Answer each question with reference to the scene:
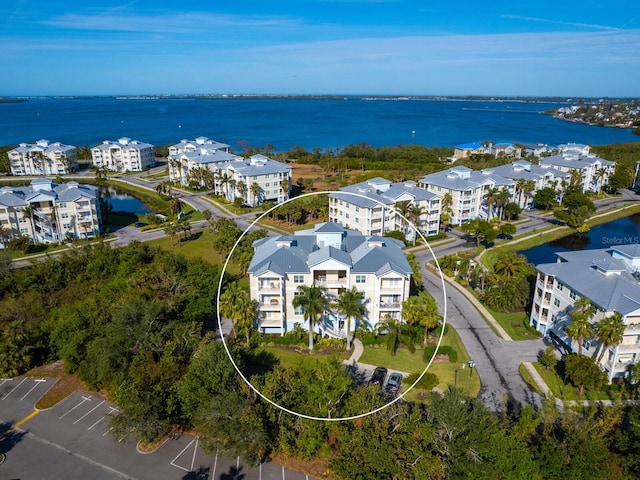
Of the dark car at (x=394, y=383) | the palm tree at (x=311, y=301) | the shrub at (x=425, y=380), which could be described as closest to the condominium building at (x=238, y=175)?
the palm tree at (x=311, y=301)

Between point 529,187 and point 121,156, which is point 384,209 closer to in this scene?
point 529,187

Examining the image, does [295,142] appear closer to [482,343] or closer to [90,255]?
[90,255]

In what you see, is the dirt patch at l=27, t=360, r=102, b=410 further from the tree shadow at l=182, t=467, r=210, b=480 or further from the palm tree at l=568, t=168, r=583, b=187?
the palm tree at l=568, t=168, r=583, b=187

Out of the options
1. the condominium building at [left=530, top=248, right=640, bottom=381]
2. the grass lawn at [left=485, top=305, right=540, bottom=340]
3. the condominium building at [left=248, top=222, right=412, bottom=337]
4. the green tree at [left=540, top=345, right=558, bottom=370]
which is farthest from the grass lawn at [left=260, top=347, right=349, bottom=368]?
the condominium building at [left=530, top=248, right=640, bottom=381]

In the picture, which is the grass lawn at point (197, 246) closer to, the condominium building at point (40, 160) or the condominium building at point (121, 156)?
the condominium building at point (121, 156)

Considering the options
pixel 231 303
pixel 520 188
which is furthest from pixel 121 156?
pixel 520 188

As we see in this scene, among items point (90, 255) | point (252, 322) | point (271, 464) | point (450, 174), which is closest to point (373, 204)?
point (450, 174)

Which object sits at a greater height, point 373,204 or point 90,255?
point 373,204
